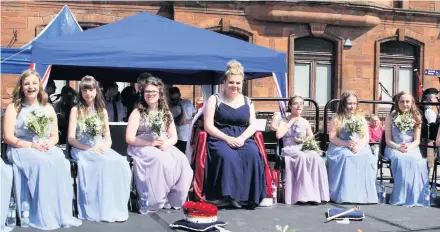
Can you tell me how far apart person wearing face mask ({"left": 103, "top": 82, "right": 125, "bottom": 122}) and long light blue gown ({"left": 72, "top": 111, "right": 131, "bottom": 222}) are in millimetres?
3397

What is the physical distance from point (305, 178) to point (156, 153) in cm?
197

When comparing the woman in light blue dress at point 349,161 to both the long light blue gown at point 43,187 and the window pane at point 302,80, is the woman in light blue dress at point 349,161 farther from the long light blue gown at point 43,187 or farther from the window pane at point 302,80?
the window pane at point 302,80

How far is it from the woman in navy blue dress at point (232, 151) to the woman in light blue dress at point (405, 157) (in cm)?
183

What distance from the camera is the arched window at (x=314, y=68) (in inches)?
637

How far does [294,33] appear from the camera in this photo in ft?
51.7

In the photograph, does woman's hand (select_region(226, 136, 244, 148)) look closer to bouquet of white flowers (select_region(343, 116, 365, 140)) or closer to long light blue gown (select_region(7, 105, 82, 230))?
bouquet of white flowers (select_region(343, 116, 365, 140))

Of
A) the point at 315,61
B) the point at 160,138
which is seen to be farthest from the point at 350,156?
the point at 315,61

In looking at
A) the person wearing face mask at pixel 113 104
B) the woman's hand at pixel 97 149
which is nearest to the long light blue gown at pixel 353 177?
the woman's hand at pixel 97 149

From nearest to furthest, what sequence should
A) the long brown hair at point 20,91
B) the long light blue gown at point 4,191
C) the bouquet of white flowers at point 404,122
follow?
1. the long light blue gown at point 4,191
2. the long brown hair at point 20,91
3. the bouquet of white flowers at point 404,122

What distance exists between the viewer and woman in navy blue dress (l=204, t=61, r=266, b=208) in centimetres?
631

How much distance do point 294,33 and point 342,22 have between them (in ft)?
5.06

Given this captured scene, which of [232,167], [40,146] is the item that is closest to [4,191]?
[40,146]

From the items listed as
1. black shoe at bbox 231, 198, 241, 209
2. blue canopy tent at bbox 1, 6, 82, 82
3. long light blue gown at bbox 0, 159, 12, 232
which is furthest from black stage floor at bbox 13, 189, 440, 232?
blue canopy tent at bbox 1, 6, 82, 82

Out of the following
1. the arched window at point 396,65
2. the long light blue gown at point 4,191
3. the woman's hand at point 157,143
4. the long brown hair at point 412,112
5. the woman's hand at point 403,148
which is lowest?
the long light blue gown at point 4,191
